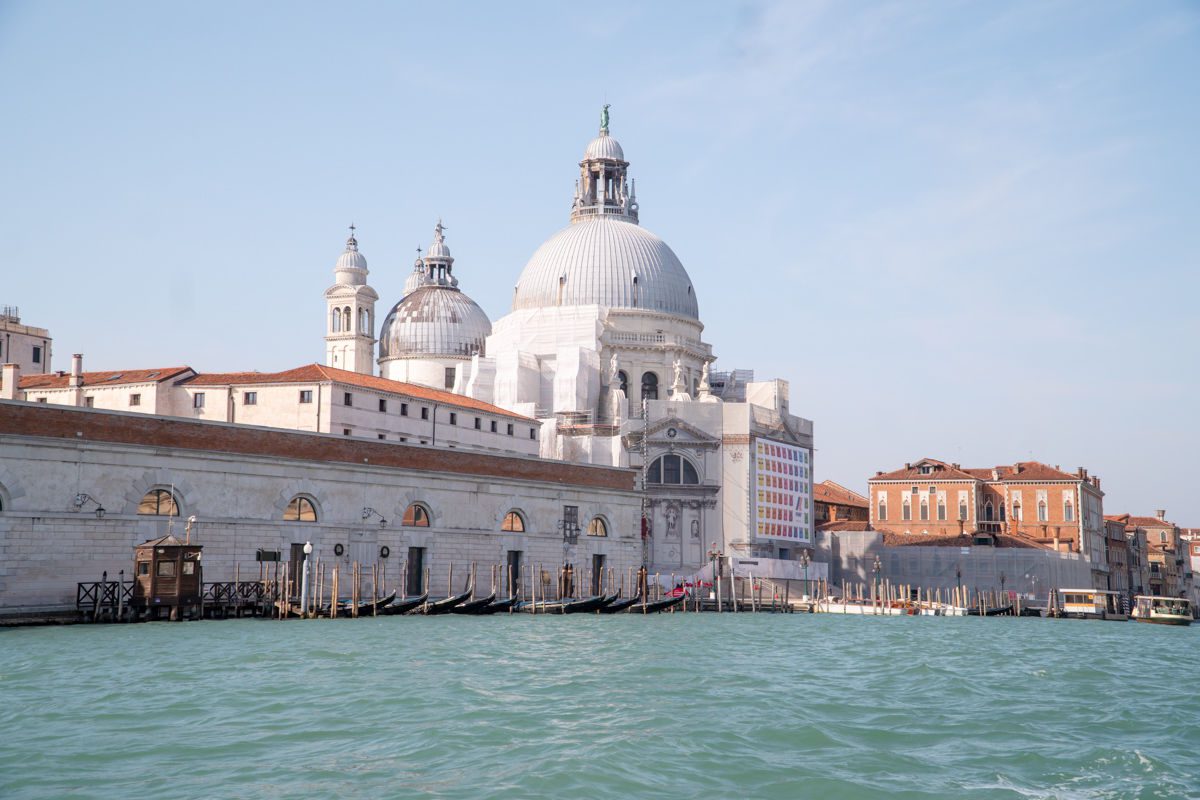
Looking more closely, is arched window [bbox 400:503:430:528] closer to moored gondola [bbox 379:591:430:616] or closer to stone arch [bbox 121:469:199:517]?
moored gondola [bbox 379:591:430:616]

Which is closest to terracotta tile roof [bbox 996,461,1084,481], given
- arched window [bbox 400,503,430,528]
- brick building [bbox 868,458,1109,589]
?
brick building [bbox 868,458,1109,589]

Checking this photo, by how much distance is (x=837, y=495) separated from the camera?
86188 mm

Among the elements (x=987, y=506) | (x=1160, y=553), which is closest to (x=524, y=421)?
(x=987, y=506)

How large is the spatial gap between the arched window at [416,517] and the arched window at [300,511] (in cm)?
350

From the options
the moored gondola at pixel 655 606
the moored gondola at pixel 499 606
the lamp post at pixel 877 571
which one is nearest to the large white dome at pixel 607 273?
the lamp post at pixel 877 571

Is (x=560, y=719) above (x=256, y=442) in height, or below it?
below

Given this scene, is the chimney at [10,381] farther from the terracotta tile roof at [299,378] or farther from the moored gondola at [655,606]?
the moored gondola at [655,606]

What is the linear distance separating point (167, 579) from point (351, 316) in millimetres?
41670

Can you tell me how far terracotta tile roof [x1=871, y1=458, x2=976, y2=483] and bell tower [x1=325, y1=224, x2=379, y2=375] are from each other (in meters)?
30.0

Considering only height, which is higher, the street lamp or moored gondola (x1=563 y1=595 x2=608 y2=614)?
the street lamp

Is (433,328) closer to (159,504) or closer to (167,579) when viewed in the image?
(159,504)

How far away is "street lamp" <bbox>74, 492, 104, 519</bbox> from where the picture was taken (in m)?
32.2

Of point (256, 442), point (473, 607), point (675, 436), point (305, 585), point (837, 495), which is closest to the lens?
point (305, 585)

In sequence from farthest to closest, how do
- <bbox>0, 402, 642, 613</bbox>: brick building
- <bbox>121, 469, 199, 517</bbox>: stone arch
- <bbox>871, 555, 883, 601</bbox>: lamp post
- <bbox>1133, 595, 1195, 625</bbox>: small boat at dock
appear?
<bbox>871, 555, 883, 601</bbox>: lamp post
<bbox>1133, 595, 1195, 625</bbox>: small boat at dock
<bbox>121, 469, 199, 517</bbox>: stone arch
<bbox>0, 402, 642, 613</bbox>: brick building
